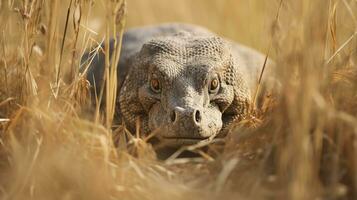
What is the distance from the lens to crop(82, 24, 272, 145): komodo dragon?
336 centimetres

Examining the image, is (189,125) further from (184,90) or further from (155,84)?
(155,84)

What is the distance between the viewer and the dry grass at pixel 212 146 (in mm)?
2641

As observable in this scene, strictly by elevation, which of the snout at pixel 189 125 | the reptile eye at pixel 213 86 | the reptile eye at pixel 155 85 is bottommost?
the snout at pixel 189 125

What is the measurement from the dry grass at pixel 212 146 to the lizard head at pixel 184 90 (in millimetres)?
182

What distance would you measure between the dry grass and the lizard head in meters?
0.18

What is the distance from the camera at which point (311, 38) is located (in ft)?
8.61

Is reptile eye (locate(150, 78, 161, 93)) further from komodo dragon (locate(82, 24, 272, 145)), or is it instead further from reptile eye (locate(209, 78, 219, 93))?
reptile eye (locate(209, 78, 219, 93))

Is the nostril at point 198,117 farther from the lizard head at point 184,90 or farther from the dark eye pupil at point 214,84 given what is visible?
the dark eye pupil at point 214,84

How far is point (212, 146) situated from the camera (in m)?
3.29

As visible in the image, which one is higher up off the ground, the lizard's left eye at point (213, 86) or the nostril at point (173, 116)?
the lizard's left eye at point (213, 86)

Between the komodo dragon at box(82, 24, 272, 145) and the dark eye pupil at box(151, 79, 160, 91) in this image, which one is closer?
the komodo dragon at box(82, 24, 272, 145)

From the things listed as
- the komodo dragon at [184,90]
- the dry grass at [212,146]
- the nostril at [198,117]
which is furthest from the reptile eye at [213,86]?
the nostril at [198,117]

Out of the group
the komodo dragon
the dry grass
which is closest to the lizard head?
the komodo dragon

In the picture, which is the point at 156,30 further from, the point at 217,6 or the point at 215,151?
the point at 217,6
